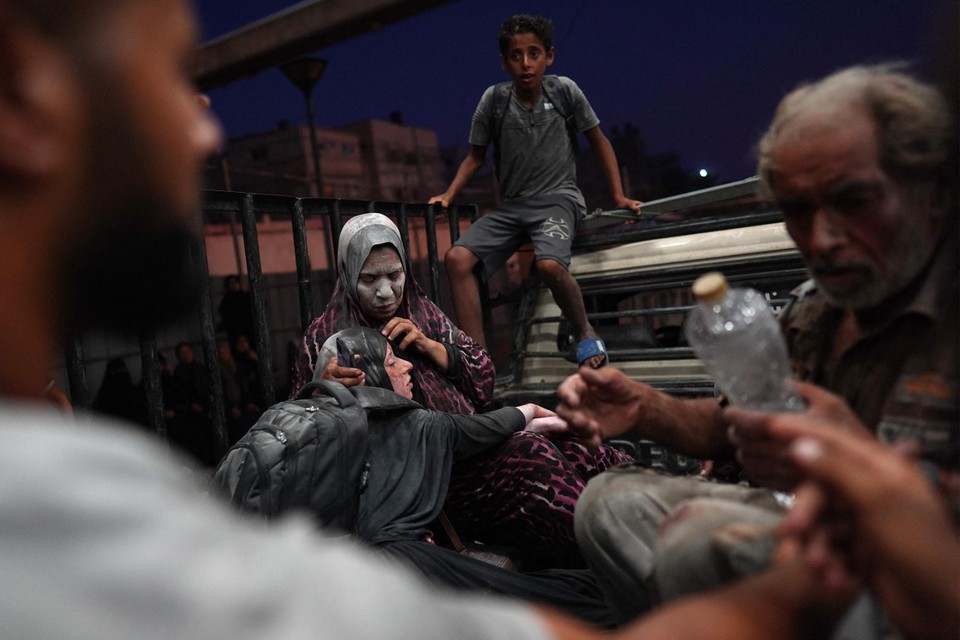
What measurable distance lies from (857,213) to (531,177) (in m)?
3.65

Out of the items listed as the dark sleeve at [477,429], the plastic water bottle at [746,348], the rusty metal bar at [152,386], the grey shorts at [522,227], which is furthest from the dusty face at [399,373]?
the plastic water bottle at [746,348]

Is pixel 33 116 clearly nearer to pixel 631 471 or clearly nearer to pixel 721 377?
pixel 721 377

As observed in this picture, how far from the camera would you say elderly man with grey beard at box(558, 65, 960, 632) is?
1401 mm

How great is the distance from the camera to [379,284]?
11.9ft

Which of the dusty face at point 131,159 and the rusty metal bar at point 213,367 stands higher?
the dusty face at point 131,159

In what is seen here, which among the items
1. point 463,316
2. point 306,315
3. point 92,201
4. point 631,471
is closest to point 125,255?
point 92,201

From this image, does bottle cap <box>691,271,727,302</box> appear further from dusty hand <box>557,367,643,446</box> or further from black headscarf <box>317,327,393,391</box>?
black headscarf <box>317,327,393,391</box>

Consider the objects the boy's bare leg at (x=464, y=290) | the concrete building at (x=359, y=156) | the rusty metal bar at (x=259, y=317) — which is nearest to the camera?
the rusty metal bar at (x=259, y=317)

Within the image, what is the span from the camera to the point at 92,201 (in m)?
0.90

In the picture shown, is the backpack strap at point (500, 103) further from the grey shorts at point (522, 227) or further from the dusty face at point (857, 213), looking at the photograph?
the dusty face at point (857, 213)

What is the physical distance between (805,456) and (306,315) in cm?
334

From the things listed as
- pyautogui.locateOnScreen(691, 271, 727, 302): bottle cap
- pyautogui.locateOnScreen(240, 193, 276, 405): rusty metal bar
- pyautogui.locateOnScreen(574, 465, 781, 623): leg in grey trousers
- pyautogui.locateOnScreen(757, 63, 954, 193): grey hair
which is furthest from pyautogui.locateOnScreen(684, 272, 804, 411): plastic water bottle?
pyautogui.locateOnScreen(240, 193, 276, 405): rusty metal bar

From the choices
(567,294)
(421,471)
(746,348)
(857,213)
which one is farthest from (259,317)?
(857,213)

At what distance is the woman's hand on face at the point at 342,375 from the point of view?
3293 millimetres
